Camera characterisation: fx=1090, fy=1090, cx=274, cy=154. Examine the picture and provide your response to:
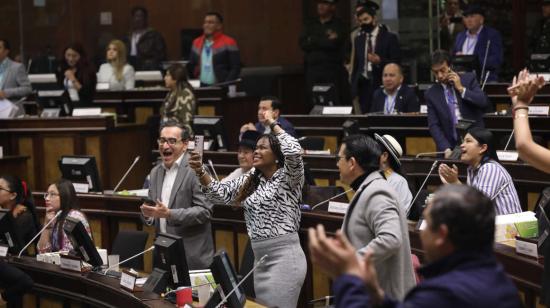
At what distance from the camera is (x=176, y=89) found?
29.9ft

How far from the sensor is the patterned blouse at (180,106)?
898 centimetres

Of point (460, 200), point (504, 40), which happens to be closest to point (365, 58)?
point (504, 40)

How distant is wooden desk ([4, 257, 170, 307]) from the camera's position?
5027 millimetres

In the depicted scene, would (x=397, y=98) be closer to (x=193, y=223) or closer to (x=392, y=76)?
(x=392, y=76)

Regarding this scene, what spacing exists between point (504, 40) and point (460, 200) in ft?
30.6

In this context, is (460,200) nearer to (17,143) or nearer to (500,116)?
(500,116)

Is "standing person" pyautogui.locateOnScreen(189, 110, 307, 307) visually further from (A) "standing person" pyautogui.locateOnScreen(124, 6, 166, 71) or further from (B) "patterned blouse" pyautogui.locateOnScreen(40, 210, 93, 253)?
(A) "standing person" pyautogui.locateOnScreen(124, 6, 166, 71)

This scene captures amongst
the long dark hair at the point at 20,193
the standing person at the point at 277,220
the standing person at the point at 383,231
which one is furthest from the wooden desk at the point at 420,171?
the standing person at the point at 383,231

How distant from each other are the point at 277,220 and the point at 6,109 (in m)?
6.01

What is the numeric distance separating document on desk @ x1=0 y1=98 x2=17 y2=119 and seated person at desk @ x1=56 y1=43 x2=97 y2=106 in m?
0.61

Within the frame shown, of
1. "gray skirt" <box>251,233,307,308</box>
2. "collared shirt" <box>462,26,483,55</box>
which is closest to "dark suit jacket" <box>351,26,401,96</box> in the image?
"collared shirt" <box>462,26,483,55</box>

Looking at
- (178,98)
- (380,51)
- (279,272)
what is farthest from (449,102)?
(279,272)

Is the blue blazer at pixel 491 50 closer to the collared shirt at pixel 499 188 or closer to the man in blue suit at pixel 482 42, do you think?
the man in blue suit at pixel 482 42

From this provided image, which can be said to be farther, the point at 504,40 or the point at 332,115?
the point at 504,40
